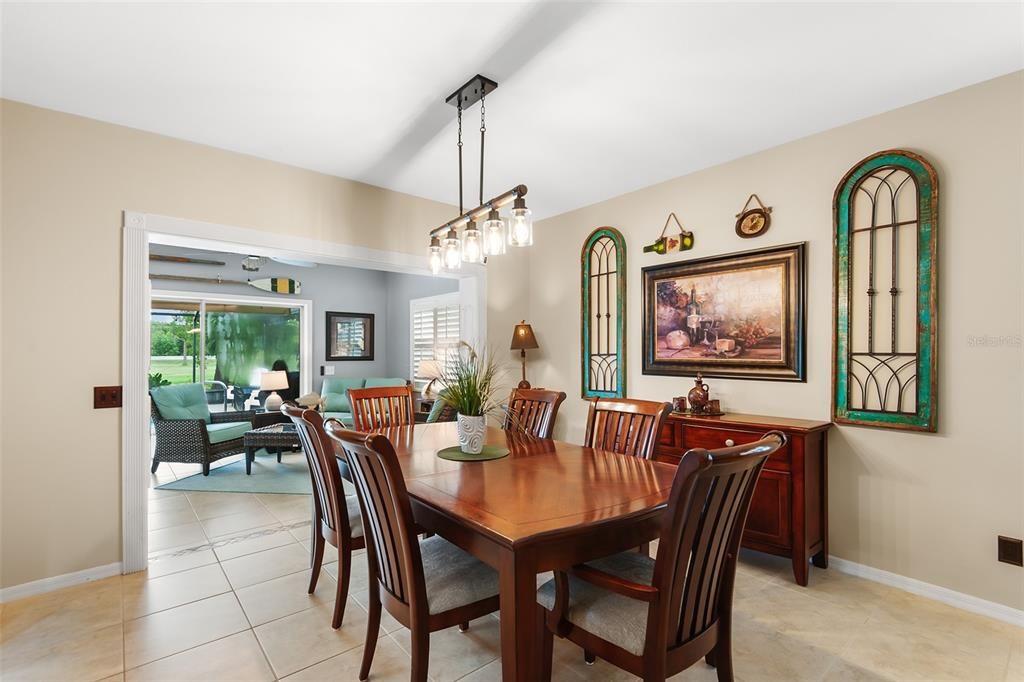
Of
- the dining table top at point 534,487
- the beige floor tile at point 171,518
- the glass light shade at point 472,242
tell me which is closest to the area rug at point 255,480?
the beige floor tile at point 171,518

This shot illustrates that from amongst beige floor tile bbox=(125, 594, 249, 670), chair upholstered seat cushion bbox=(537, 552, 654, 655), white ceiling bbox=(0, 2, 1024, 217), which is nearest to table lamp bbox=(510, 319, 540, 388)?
white ceiling bbox=(0, 2, 1024, 217)

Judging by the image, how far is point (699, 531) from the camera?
1.38 m

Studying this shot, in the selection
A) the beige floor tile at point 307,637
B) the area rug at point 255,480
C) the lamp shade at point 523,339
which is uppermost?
the lamp shade at point 523,339

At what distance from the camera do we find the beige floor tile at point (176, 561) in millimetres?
2843

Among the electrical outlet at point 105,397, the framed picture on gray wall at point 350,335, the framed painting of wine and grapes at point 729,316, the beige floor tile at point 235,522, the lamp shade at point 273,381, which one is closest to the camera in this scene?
the electrical outlet at point 105,397

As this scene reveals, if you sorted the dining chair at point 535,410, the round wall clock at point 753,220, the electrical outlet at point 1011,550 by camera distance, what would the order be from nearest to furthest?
the electrical outlet at point 1011,550, the dining chair at point 535,410, the round wall clock at point 753,220

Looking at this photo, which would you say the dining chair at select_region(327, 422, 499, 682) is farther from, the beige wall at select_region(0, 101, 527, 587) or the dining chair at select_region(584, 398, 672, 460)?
the beige wall at select_region(0, 101, 527, 587)

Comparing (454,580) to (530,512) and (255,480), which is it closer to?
(530,512)

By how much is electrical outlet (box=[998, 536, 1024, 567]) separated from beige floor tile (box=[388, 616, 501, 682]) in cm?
243

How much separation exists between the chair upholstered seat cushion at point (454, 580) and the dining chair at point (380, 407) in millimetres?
1500

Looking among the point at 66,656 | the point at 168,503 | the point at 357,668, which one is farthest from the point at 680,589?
the point at 168,503

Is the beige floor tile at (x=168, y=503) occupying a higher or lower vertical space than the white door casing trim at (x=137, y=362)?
lower

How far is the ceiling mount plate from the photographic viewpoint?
2.32 m

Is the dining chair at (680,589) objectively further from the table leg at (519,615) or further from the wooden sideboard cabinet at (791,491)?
the wooden sideboard cabinet at (791,491)
